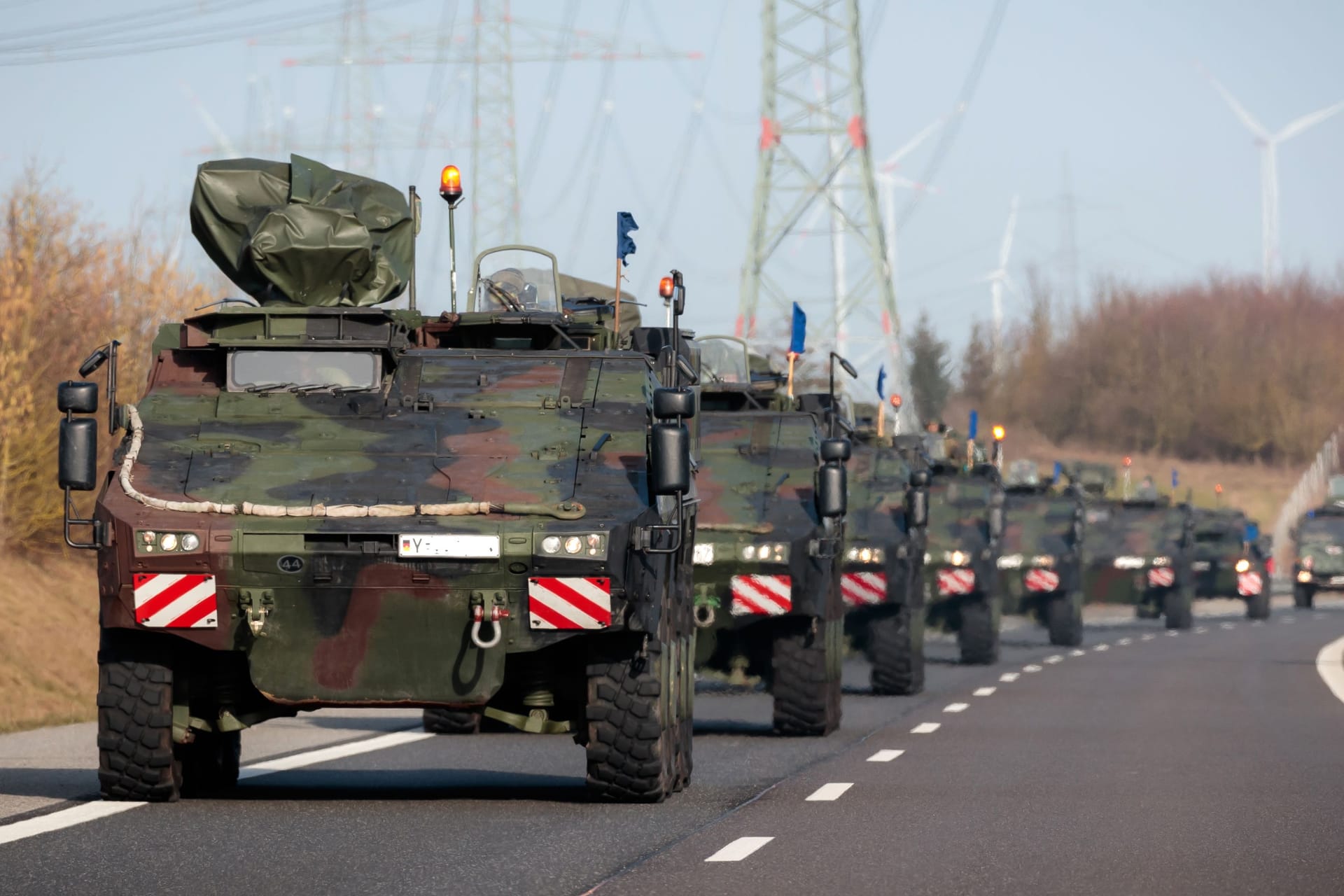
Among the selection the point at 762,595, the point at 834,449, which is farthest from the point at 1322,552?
the point at 762,595

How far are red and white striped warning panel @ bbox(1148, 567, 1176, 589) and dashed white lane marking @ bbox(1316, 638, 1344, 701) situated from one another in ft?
14.7

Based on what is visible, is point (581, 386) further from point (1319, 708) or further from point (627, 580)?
point (1319, 708)

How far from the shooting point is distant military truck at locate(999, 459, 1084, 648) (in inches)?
1420

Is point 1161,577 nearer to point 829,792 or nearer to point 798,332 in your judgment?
point 798,332

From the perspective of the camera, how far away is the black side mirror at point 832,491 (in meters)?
17.7

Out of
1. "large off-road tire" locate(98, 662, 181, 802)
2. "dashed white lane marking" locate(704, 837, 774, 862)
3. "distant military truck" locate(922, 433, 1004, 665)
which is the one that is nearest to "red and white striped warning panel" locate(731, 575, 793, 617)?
"large off-road tire" locate(98, 662, 181, 802)

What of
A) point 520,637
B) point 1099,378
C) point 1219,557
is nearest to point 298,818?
point 520,637

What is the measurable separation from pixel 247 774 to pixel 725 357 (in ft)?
29.6

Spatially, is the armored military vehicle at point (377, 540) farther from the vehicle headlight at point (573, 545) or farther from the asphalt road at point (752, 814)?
the asphalt road at point (752, 814)

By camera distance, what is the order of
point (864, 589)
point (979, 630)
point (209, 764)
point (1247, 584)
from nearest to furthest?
1. point (209, 764)
2. point (864, 589)
3. point (979, 630)
4. point (1247, 584)

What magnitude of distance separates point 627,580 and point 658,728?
0.77 metres

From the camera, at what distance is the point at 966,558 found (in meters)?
30.0

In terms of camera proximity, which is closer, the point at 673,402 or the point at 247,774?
the point at 673,402

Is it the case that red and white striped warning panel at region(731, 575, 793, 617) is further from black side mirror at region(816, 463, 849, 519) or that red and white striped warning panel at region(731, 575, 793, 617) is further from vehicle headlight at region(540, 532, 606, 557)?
vehicle headlight at region(540, 532, 606, 557)
